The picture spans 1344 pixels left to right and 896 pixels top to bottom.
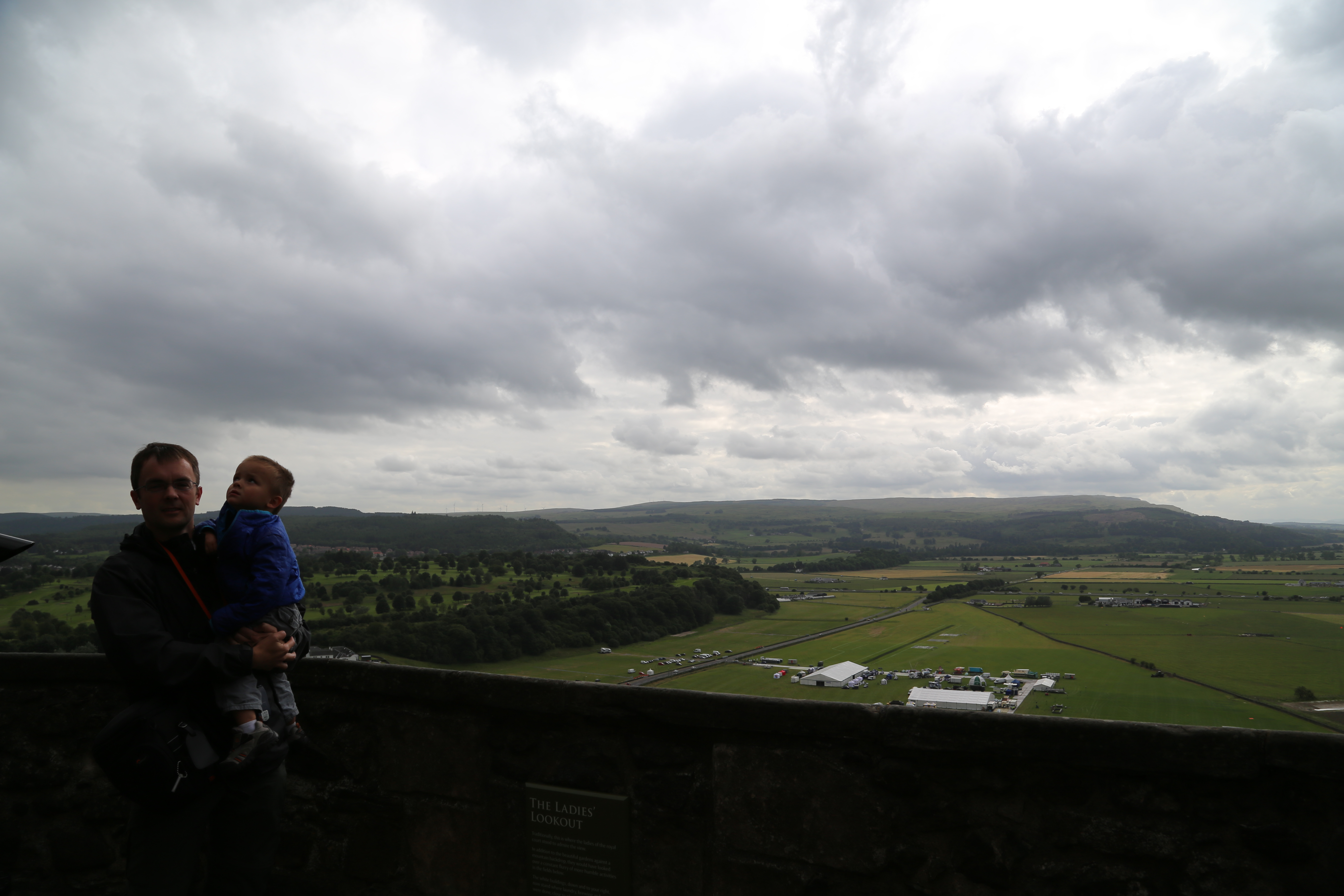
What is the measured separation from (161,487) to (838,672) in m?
19.2

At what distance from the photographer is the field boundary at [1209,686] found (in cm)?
1112

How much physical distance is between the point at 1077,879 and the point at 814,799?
95cm

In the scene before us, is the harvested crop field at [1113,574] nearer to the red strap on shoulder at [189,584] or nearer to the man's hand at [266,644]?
the man's hand at [266,644]

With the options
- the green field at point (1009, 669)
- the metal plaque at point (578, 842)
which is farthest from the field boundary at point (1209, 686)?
the metal plaque at point (578, 842)

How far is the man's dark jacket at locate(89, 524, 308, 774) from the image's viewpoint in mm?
2311

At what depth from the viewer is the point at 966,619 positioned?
3619cm

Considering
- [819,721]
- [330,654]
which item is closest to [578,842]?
[819,721]

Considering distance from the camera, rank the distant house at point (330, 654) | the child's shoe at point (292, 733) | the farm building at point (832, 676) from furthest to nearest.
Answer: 1. the farm building at point (832, 676)
2. the distant house at point (330, 654)
3. the child's shoe at point (292, 733)

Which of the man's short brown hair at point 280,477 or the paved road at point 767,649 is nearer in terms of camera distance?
the man's short brown hair at point 280,477

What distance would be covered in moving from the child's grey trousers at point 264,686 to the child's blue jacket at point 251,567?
5cm

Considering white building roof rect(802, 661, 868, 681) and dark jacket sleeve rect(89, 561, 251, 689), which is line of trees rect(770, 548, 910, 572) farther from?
dark jacket sleeve rect(89, 561, 251, 689)

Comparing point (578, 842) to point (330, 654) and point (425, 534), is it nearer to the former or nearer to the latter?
point (330, 654)

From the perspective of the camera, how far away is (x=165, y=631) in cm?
241

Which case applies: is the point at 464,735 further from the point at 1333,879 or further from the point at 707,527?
the point at 707,527
